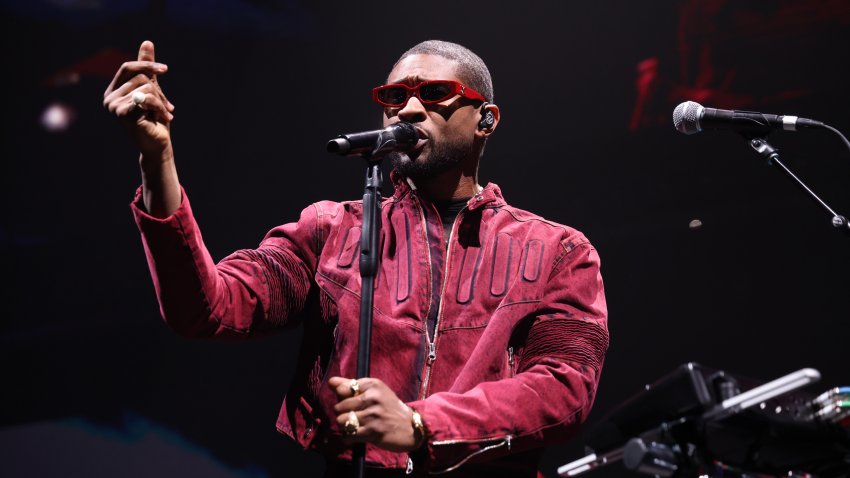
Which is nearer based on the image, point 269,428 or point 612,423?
point 612,423

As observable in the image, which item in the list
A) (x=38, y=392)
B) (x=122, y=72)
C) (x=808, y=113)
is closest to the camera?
(x=122, y=72)

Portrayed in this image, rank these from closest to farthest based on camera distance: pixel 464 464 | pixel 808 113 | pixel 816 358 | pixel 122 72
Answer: pixel 122 72 → pixel 464 464 → pixel 816 358 → pixel 808 113

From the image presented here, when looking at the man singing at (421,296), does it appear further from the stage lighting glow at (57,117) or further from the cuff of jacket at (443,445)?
the stage lighting glow at (57,117)

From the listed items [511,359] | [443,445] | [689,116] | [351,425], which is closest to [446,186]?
[511,359]

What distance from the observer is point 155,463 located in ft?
12.7

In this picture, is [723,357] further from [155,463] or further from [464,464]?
[155,463]

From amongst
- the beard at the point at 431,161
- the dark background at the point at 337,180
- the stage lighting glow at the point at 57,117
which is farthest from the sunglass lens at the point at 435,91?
the stage lighting glow at the point at 57,117

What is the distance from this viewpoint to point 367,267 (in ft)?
5.60

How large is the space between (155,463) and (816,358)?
287cm

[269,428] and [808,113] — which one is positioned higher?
[808,113]

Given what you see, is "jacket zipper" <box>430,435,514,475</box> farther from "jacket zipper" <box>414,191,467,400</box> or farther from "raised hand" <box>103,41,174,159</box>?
"raised hand" <box>103,41,174,159</box>

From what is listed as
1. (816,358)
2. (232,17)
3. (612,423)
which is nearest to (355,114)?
(232,17)

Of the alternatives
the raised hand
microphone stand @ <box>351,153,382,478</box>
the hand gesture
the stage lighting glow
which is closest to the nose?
microphone stand @ <box>351,153,382,478</box>

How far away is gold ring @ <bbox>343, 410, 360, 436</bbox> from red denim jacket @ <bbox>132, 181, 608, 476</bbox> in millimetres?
193
